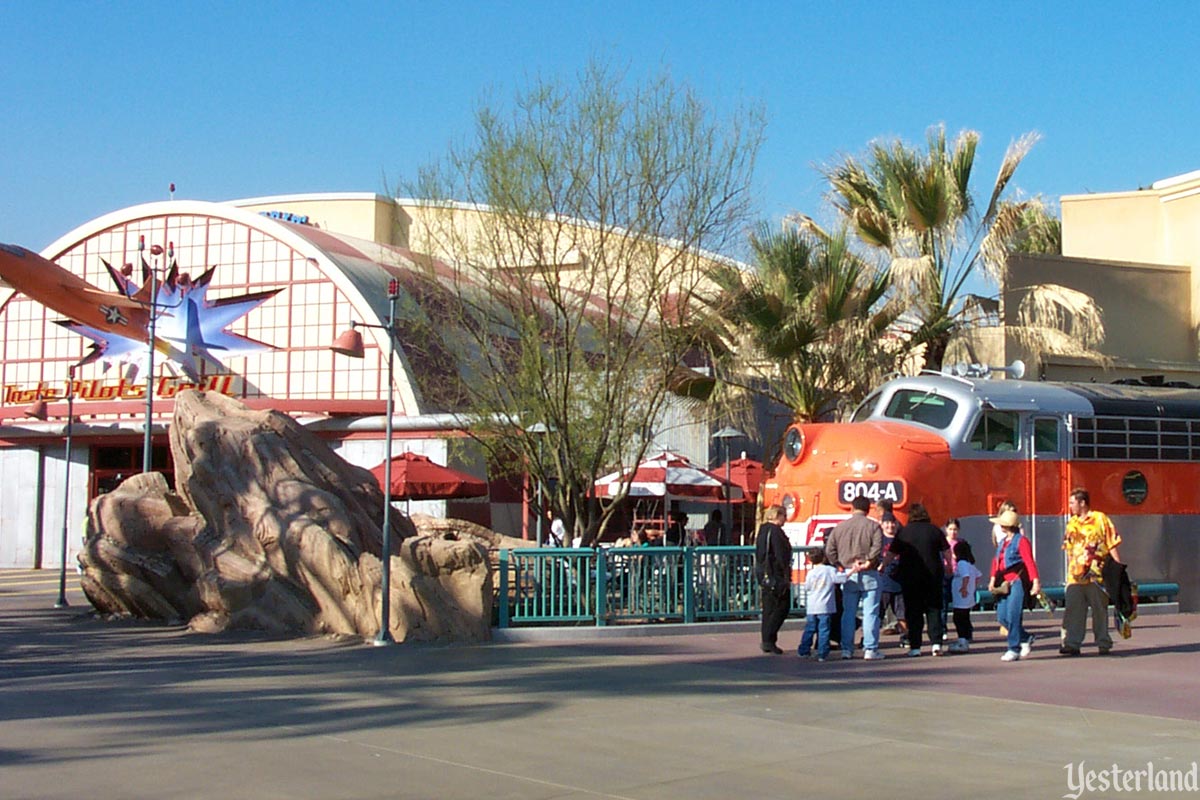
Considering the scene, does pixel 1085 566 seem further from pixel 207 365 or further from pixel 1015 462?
pixel 207 365

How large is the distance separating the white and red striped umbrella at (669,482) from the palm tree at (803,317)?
2.93m

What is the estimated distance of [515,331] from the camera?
61.9ft

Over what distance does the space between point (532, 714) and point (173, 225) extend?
31046mm

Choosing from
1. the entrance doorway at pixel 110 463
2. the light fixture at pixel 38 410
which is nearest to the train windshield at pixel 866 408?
the light fixture at pixel 38 410

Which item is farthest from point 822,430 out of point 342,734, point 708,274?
point 342,734

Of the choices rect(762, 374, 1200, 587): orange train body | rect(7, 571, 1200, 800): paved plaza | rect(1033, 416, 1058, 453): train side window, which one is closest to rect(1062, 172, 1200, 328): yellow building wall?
rect(762, 374, 1200, 587): orange train body

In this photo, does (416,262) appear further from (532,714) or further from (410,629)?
(532,714)

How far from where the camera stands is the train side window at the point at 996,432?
59.7ft

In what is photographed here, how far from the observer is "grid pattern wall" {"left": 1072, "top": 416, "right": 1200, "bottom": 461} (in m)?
18.9

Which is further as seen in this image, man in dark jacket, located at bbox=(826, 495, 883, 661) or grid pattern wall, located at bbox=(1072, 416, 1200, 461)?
grid pattern wall, located at bbox=(1072, 416, 1200, 461)

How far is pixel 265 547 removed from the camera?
17.0 metres

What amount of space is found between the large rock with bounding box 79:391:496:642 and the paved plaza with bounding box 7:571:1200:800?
668 millimetres

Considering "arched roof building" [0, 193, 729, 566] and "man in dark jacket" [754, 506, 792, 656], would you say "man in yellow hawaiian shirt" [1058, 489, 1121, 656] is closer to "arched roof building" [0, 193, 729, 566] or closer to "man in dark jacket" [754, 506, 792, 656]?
"man in dark jacket" [754, 506, 792, 656]
